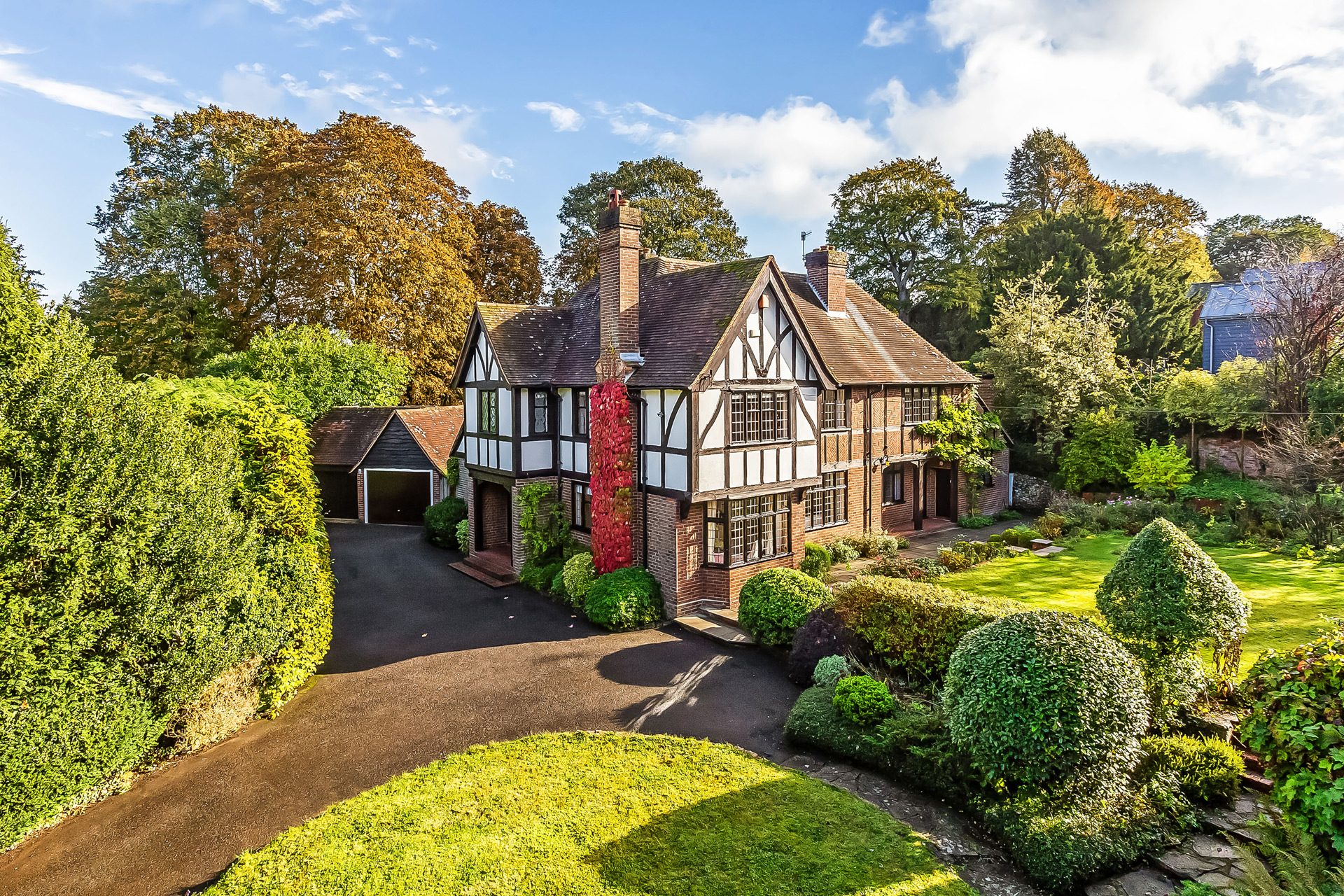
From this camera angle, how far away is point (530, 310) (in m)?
20.1

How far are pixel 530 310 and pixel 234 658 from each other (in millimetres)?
12452

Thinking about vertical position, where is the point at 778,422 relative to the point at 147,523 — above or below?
above

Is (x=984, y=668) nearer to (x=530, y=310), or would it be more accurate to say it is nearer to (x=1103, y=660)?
(x=1103, y=660)

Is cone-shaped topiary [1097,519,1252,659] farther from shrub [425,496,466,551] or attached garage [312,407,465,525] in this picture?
attached garage [312,407,465,525]

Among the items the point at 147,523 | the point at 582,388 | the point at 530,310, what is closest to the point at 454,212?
the point at 530,310

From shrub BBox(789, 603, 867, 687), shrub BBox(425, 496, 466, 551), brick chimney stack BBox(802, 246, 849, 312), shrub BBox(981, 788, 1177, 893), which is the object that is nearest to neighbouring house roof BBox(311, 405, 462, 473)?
shrub BBox(425, 496, 466, 551)

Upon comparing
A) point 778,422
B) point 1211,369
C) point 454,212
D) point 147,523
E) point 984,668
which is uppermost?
point 454,212

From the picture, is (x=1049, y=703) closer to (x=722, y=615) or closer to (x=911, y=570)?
(x=722, y=615)

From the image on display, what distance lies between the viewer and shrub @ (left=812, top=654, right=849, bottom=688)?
36.6 ft

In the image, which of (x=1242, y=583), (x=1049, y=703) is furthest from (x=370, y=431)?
(x=1242, y=583)

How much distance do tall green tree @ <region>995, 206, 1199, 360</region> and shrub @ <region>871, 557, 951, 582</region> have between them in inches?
675

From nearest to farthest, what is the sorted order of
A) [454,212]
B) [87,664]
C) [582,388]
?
[87,664]
[582,388]
[454,212]

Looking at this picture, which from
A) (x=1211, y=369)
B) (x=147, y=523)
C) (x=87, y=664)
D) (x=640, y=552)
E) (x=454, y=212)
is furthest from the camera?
(x=1211, y=369)

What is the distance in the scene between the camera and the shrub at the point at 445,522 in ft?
75.5
